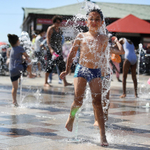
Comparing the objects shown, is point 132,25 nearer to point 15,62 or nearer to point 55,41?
point 55,41

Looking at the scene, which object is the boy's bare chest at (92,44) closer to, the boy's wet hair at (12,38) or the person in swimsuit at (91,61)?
the person in swimsuit at (91,61)

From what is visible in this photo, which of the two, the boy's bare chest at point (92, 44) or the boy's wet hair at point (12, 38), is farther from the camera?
the boy's wet hair at point (12, 38)

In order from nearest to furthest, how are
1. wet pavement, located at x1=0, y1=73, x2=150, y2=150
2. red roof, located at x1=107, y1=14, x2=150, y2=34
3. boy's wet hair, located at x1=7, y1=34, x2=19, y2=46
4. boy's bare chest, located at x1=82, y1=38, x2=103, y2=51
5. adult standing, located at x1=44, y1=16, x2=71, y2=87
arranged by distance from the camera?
wet pavement, located at x1=0, y1=73, x2=150, y2=150 → boy's bare chest, located at x1=82, y1=38, x2=103, y2=51 → boy's wet hair, located at x1=7, y1=34, x2=19, y2=46 → adult standing, located at x1=44, y1=16, x2=71, y2=87 → red roof, located at x1=107, y1=14, x2=150, y2=34

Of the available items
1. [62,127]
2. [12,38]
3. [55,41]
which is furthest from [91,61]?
[55,41]

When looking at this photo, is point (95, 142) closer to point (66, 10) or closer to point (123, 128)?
point (123, 128)

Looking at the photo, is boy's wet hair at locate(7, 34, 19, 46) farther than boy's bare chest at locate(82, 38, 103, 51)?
Yes

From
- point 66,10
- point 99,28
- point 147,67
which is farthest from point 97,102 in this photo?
point 66,10

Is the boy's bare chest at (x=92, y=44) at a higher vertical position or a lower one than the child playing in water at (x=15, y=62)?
higher

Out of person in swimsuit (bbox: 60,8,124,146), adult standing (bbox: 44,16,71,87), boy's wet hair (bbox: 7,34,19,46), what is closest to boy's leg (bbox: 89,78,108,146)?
person in swimsuit (bbox: 60,8,124,146)

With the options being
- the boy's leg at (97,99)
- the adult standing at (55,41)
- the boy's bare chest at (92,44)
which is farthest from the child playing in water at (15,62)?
the boy's leg at (97,99)

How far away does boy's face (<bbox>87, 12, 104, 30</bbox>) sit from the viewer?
4.15 m

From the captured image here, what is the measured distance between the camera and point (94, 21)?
4148mm

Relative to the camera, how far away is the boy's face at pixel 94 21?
415 cm

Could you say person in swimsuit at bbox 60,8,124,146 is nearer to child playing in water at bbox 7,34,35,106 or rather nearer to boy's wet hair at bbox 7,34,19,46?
child playing in water at bbox 7,34,35,106
